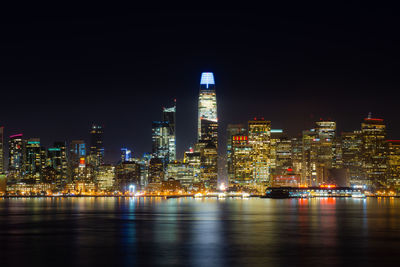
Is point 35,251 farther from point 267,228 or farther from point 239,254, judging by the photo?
point 267,228

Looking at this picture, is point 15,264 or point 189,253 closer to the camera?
point 15,264

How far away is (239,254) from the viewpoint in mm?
59469

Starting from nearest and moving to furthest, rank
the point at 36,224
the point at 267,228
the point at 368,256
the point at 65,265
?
the point at 65,265 → the point at 368,256 → the point at 267,228 → the point at 36,224

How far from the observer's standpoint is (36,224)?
10062cm

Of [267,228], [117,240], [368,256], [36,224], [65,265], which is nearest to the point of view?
[65,265]

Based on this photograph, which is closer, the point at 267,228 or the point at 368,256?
the point at 368,256

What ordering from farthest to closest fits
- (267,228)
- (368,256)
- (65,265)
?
(267,228), (368,256), (65,265)

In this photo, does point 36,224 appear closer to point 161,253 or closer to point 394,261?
point 161,253

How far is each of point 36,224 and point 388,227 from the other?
56.8m

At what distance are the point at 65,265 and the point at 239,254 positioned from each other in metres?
17.1

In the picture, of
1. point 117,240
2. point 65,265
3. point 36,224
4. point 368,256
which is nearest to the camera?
point 65,265

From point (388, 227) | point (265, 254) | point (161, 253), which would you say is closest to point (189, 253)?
point (161, 253)

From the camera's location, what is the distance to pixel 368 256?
58.8m

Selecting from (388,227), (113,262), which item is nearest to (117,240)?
(113,262)
